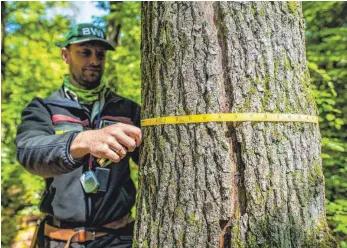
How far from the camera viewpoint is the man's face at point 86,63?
8.71 ft

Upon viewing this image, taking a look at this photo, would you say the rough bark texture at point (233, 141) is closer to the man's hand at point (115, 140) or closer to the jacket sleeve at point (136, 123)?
the man's hand at point (115, 140)

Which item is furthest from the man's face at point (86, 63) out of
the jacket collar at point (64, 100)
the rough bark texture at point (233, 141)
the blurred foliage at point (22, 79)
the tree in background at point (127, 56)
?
the blurred foliage at point (22, 79)

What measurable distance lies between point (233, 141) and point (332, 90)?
2.68 meters

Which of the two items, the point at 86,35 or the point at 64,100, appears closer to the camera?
the point at 64,100


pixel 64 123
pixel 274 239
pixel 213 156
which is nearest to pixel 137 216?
pixel 213 156

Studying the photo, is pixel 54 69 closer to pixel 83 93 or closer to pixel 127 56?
pixel 127 56

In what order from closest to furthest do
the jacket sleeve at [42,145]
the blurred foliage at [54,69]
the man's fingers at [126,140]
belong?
the man's fingers at [126,140], the jacket sleeve at [42,145], the blurred foliage at [54,69]

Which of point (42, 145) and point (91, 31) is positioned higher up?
point (91, 31)

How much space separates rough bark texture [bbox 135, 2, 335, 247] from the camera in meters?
1.27

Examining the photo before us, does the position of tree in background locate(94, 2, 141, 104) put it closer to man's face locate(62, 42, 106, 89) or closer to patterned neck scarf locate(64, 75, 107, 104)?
man's face locate(62, 42, 106, 89)

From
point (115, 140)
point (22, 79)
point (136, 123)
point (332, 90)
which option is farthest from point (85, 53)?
point (22, 79)

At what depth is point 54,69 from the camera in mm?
5344

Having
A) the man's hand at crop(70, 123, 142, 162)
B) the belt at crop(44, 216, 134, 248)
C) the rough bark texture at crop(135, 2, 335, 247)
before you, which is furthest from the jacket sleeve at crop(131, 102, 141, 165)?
the rough bark texture at crop(135, 2, 335, 247)

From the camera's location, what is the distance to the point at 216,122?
50.8 inches
